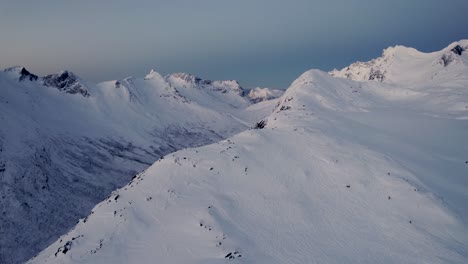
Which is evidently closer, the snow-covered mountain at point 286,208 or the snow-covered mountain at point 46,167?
the snow-covered mountain at point 286,208

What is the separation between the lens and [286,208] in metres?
28.2

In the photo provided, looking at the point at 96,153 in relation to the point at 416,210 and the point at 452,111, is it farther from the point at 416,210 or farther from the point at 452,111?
the point at 416,210

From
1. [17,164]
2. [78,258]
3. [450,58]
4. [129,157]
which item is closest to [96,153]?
[129,157]

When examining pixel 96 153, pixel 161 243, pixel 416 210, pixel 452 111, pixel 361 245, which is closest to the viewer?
pixel 361 245

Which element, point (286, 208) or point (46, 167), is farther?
point (46, 167)

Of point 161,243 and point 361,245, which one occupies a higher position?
point 361,245

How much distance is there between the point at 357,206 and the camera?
28.3 meters

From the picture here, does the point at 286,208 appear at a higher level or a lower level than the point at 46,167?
higher

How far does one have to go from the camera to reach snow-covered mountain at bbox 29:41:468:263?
23.4 meters

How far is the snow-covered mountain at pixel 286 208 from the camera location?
23.4 metres

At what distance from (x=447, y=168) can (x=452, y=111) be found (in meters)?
48.7

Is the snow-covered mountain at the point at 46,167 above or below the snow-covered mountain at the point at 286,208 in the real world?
below

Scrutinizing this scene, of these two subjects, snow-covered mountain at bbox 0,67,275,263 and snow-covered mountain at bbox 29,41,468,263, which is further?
snow-covered mountain at bbox 0,67,275,263

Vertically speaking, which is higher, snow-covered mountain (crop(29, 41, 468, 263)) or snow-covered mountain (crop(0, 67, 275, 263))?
snow-covered mountain (crop(29, 41, 468, 263))
